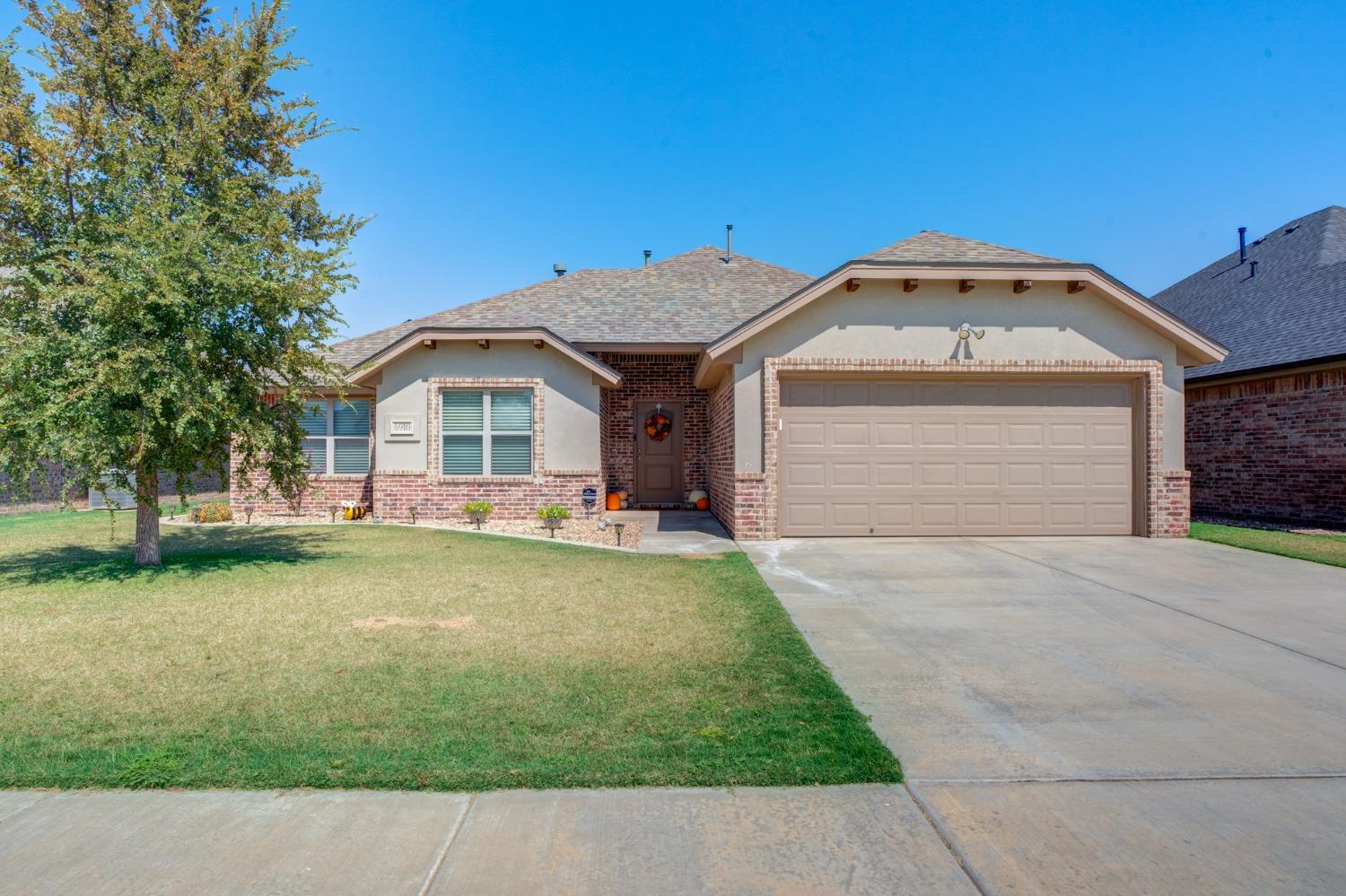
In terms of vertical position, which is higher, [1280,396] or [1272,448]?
[1280,396]

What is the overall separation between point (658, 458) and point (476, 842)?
1341 cm

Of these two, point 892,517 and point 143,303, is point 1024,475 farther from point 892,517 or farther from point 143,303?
point 143,303

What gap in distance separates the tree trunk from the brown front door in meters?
9.22

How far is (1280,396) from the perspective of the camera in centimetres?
1330

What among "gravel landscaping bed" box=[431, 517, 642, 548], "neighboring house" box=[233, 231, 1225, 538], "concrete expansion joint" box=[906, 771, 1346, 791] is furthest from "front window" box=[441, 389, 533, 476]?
"concrete expansion joint" box=[906, 771, 1346, 791]

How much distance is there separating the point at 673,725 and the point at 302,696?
2231mm

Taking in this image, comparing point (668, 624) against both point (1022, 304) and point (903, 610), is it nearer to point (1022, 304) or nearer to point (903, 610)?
point (903, 610)

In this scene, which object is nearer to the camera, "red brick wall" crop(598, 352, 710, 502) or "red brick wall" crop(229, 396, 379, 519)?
"red brick wall" crop(229, 396, 379, 519)

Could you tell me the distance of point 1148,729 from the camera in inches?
147

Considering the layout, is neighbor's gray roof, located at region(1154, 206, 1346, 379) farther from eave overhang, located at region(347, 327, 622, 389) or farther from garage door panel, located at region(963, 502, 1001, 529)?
eave overhang, located at region(347, 327, 622, 389)

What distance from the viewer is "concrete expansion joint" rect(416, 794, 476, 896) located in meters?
2.42

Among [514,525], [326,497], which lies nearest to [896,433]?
[514,525]

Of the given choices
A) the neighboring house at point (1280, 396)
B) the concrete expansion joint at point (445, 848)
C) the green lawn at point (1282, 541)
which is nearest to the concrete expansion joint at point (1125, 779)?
the concrete expansion joint at point (445, 848)

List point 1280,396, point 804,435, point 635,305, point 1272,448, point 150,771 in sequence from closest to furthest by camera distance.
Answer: point 150,771 < point 804,435 < point 1280,396 < point 1272,448 < point 635,305
